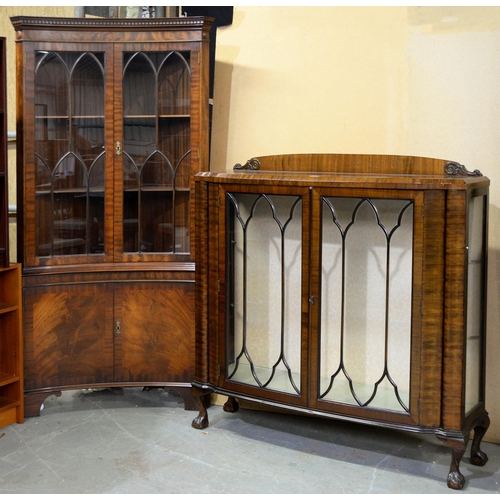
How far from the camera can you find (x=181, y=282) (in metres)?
3.63

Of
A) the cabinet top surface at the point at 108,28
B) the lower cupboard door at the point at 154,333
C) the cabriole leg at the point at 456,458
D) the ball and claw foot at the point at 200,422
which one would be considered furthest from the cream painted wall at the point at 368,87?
the ball and claw foot at the point at 200,422

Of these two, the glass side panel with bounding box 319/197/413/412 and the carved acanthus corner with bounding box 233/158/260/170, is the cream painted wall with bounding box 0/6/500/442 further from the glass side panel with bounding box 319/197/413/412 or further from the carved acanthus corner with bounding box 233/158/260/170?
the glass side panel with bounding box 319/197/413/412

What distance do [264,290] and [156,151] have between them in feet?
3.00

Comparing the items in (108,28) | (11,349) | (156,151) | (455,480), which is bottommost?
(455,480)

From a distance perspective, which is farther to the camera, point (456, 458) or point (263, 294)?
point (263, 294)

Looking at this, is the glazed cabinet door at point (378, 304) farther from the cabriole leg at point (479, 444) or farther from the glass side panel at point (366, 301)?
the cabriole leg at point (479, 444)

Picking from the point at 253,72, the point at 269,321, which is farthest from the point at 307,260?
the point at 253,72

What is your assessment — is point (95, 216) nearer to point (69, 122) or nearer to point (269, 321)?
point (69, 122)

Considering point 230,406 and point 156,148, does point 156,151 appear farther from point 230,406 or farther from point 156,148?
point 230,406

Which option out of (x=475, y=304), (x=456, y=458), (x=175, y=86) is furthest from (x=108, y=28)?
(x=456, y=458)

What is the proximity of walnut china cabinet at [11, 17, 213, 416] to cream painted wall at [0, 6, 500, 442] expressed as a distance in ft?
0.97

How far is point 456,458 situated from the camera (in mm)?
2893

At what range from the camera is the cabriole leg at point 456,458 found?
9.39 feet

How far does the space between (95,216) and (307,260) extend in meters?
1.16
